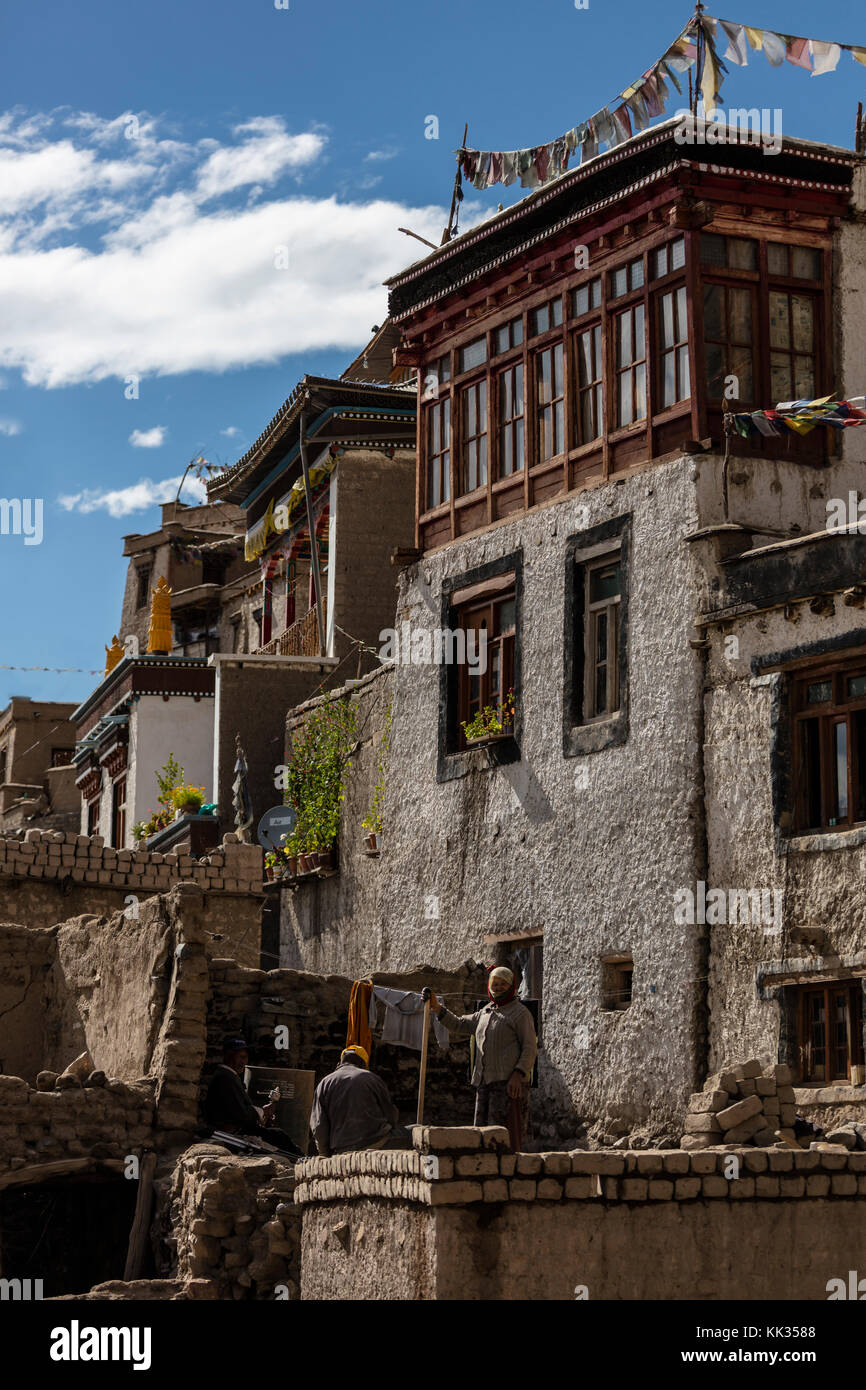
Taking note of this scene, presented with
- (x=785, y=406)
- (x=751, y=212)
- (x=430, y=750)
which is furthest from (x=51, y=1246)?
(x=751, y=212)

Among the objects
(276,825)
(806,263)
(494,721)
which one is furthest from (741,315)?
(276,825)

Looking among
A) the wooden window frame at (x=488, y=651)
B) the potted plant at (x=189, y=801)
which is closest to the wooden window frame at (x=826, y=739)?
the wooden window frame at (x=488, y=651)

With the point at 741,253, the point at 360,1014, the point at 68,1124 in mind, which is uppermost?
the point at 741,253

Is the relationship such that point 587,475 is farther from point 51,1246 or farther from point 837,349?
point 51,1246

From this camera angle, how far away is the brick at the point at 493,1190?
1148cm

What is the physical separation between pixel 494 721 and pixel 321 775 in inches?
221

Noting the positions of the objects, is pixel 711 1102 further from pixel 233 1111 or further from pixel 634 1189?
pixel 233 1111

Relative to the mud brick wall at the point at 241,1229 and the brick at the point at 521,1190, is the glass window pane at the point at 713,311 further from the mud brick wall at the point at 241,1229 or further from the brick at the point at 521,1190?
the brick at the point at 521,1190

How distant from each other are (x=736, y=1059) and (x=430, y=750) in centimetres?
651

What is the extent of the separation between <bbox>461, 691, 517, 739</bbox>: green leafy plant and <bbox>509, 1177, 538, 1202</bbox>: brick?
997 centimetres

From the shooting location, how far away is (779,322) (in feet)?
64.8

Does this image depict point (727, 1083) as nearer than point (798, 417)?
Yes

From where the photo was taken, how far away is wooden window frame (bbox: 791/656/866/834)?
55.2ft

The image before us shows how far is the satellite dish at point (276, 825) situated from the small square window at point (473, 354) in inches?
282
